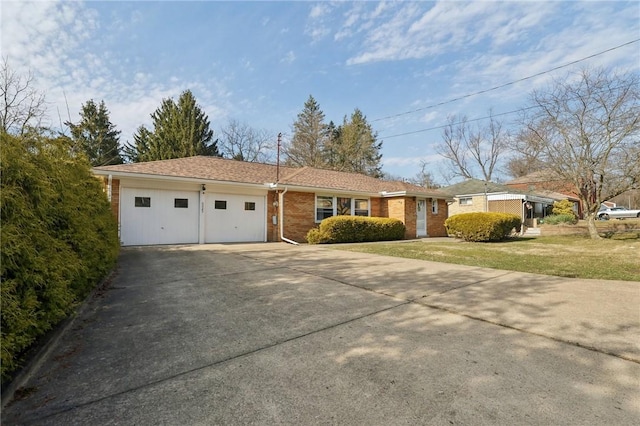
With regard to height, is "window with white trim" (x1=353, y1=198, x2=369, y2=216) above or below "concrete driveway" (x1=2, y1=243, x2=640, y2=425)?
above

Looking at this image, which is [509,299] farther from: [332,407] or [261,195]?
[261,195]

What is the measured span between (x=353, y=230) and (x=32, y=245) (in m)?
12.1

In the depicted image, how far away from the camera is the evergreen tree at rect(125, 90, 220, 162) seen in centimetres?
2931

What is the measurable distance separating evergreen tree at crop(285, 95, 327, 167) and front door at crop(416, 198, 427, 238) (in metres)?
16.6

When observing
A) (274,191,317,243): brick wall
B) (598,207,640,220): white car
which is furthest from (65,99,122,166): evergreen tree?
(598,207,640,220): white car

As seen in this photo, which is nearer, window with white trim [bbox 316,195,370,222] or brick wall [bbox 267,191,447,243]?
brick wall [bbox 267,191,447,243]

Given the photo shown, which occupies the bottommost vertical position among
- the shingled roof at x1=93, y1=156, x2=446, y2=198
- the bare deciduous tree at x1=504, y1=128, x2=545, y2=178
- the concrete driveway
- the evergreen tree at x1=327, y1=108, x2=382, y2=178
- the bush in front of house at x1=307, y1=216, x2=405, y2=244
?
the concrete driveway

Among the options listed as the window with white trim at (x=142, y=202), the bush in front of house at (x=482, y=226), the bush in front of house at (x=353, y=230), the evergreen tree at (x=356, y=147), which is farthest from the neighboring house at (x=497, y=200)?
the window with white trim at (x=142, y=202)

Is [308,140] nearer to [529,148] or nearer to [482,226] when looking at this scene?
[529,148]

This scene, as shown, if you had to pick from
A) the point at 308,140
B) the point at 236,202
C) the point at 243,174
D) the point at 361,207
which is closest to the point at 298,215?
the point at 236,202

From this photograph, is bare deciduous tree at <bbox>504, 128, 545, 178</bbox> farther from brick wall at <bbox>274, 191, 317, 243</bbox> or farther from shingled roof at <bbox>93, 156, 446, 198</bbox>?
brick wall at <bbox>274, 191, 317, 243</bbox>

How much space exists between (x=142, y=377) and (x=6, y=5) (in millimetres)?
6108

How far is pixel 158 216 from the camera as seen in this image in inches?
454

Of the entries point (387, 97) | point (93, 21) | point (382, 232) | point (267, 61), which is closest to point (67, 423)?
point (93, 21)
